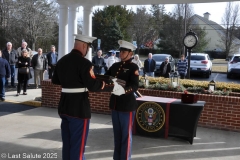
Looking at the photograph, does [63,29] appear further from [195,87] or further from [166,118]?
[166,118]

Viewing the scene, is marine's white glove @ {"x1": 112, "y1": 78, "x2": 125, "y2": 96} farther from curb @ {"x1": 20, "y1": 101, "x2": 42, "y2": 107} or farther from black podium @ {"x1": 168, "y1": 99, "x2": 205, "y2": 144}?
curb @ {"x1": 20, "y1": 101, "x2": 42, "y2": 107}

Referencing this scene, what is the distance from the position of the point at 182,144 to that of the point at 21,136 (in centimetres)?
321

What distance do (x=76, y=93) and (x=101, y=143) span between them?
196cm

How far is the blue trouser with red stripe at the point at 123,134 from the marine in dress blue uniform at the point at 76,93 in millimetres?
632

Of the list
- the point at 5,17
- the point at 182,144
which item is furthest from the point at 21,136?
the point at 5,17

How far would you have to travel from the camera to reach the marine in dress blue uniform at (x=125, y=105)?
4.12 m

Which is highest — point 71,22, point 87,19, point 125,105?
point 87,19

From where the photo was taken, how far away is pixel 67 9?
830cm

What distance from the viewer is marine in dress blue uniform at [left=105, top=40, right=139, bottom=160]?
13.5 feet

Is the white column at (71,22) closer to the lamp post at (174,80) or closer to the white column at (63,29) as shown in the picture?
the white column at (63,29)

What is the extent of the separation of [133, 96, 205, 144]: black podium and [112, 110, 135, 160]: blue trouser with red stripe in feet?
4.83

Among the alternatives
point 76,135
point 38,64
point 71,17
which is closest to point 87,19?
point 71,17

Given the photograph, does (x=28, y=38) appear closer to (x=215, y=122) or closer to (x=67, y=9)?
(x=67, y=9)

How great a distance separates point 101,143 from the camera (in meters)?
5.31
